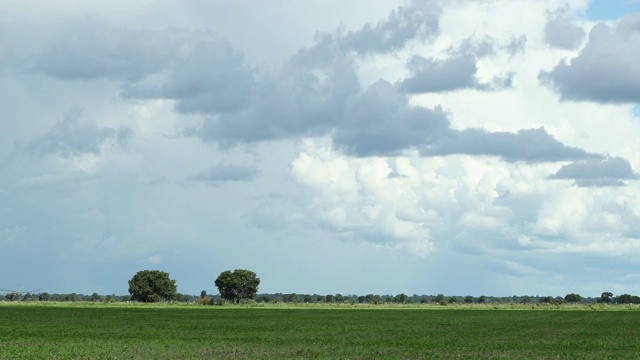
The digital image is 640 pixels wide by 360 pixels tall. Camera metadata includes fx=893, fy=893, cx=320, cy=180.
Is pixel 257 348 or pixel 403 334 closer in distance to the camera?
pixel 257 348

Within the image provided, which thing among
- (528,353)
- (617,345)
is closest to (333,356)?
(528,353)

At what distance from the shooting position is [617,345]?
211 ft

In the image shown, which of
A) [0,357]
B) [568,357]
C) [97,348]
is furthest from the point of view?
[97,348]

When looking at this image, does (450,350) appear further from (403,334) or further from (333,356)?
(403,334)

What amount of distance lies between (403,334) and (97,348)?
96.0ft

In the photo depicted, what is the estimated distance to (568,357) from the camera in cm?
5375

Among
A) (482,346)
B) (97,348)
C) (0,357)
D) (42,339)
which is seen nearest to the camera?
(0,357)

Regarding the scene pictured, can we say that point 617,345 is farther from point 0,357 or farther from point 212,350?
point 0,357

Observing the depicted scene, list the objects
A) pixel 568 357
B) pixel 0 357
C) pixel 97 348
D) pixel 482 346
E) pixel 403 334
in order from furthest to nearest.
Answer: pixel 403 334 < pixel 482 346 < pixel 97 348 < pixel 568 357 < pixel 0 357

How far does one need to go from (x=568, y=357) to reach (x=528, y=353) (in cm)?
326

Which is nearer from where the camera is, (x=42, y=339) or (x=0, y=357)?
(x=0, y=357)

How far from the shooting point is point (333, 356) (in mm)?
52500

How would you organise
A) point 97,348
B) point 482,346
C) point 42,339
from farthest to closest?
point 42,339 < point 482,346 < point 97,348

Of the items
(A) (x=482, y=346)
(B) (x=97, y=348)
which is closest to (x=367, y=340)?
(A) (x=482, y=346)
